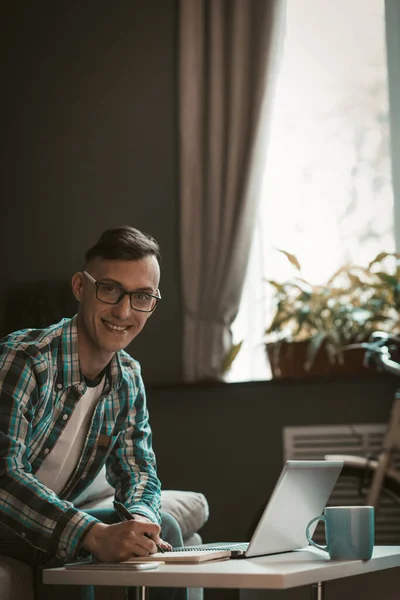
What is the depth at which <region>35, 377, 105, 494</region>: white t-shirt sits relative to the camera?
1.86m

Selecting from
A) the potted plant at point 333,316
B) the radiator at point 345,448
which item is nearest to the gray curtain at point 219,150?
the potted plant at point 333,316

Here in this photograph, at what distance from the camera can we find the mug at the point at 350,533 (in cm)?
135

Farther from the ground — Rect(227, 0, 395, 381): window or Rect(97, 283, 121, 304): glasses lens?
Rect(227, 0, 395, 381): window

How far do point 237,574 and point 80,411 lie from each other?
0.82 m

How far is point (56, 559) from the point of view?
1.57 meters

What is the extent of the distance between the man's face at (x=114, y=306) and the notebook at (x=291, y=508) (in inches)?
19.7

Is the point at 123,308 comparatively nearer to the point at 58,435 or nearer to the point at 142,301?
the point at 142,301

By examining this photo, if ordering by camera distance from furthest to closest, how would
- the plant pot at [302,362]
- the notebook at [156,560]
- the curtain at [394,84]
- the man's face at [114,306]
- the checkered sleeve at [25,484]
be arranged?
1. the curtain at [394,84]
2. the plant pot at [302,362]
3. the man's face at [114,306]
4. the checkered sleeve at [25,484]
5. the notebook at [156,560]

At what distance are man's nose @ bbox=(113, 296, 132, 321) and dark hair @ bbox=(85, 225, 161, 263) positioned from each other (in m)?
0.09

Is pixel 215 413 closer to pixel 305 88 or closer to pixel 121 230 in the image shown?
pixel 305 88

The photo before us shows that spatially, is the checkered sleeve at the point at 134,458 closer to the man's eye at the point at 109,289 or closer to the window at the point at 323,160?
the man's eye at the point at 109,289

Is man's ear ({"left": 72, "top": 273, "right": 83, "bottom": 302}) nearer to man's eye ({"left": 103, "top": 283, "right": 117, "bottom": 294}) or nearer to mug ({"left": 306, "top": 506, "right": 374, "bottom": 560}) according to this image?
man's eye ({"left": 103, "top": 283, "right": 117, "bottom": 294})

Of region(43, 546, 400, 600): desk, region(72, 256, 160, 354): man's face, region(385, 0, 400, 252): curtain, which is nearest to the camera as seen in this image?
region(43, 546, 400, 600): desk

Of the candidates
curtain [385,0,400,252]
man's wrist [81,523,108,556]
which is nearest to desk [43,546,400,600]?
man's wrist [81,523,108,556]
